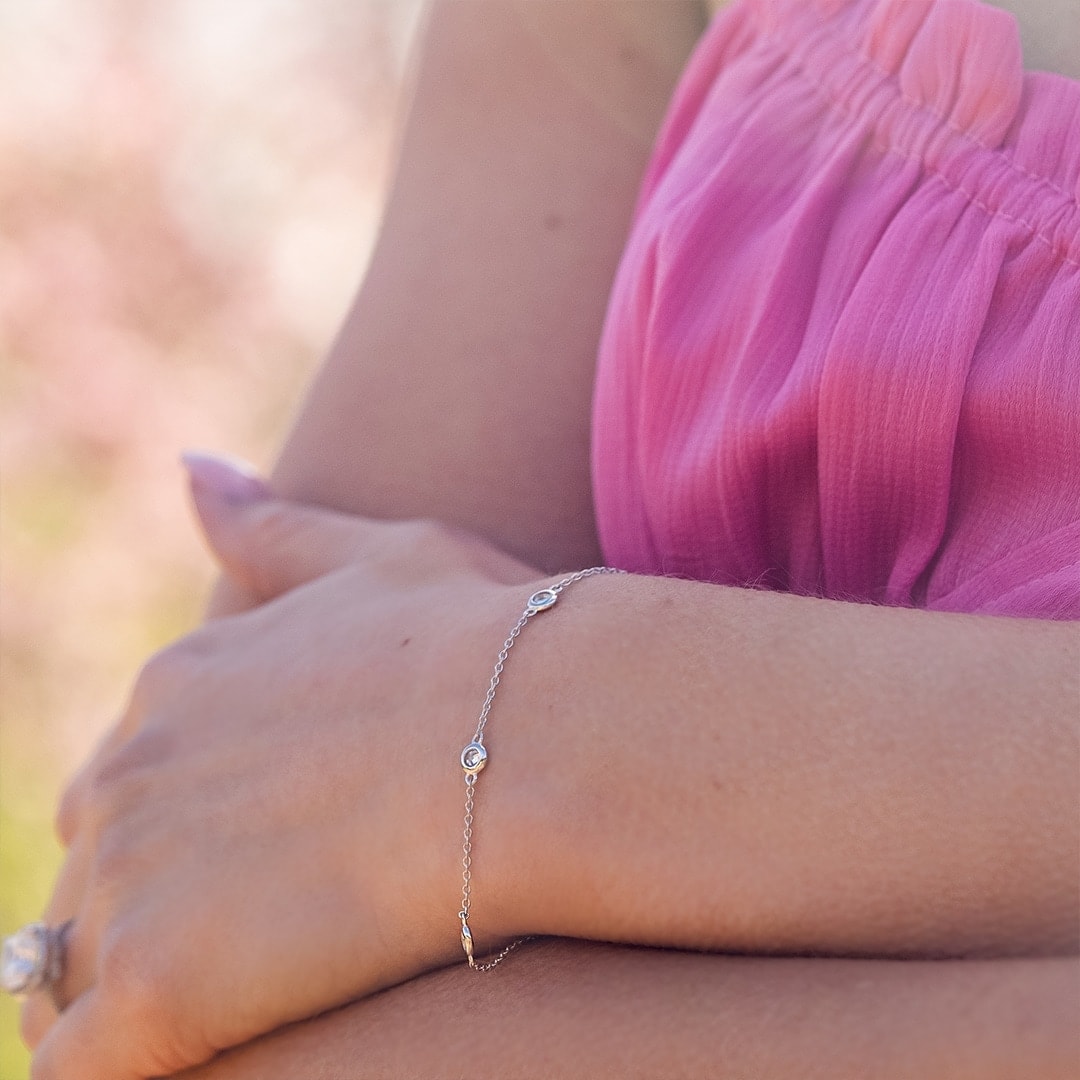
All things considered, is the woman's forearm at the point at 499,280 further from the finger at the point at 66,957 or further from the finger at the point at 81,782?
the finger at the point at 66,957

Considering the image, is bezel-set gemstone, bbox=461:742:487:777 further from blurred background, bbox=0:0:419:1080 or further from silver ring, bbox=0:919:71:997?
blurred background, bbox=0:0:419:1080

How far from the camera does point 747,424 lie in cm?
80

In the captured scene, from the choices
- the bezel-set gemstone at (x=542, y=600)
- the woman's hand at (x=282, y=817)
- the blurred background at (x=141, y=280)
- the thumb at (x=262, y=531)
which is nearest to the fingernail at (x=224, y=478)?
the thumb at (x=262, y=531)

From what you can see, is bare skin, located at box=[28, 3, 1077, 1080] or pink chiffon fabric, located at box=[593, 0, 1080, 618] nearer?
bare skin, located at box=[28, 3, 1077, 1080]

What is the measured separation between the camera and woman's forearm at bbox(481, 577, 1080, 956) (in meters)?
0.54

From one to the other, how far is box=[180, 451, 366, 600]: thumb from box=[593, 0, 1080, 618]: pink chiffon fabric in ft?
0.78

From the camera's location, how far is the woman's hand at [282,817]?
26.8 inches

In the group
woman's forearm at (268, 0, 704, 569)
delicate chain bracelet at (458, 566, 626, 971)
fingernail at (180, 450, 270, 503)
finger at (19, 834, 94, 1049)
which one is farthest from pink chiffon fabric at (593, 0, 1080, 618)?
finger at (19, 834, 94, 1049)

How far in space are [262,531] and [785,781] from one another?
61cm

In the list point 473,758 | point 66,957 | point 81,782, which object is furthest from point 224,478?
point 473,758

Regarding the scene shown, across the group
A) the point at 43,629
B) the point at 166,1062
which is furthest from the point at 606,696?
the point at 43,629

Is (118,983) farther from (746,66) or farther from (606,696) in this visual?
(746,66)

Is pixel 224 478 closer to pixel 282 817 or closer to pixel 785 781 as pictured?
pixel 282 817

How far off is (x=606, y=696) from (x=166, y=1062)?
39 cm
